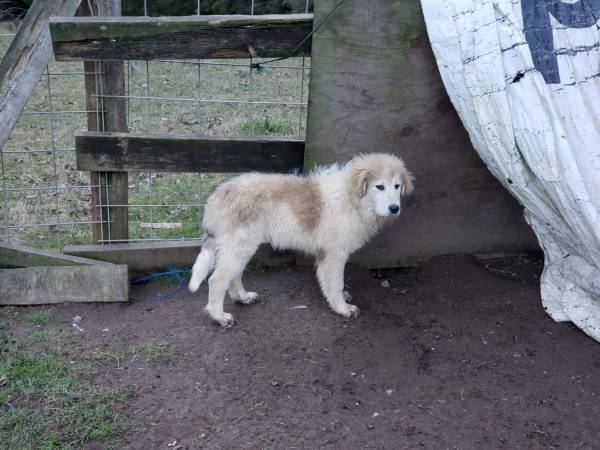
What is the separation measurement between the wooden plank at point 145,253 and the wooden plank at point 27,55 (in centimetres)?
110

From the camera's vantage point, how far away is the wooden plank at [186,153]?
4590 mm

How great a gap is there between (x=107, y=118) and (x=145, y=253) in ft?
3.46

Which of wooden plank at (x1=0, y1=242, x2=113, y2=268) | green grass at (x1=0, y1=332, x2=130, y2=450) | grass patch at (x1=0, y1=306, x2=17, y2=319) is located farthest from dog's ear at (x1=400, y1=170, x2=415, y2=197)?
grass patch at (x1=0, y1=306, x2=17, y2=319)

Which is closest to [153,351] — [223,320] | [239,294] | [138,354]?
[138,354]

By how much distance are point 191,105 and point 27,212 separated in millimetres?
3690

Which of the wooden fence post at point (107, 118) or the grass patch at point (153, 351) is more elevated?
the wooden fence post at point (107, 118)

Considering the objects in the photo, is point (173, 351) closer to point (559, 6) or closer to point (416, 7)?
point (416, 7)

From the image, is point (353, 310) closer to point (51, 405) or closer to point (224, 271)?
point (224, 271)

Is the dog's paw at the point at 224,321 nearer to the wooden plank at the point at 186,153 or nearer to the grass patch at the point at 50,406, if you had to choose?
the grass patch at the point at 50,406

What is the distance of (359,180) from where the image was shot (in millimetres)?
4316

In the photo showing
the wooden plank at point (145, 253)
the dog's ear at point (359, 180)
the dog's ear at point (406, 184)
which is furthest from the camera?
the wooden plank at point (145, 253)

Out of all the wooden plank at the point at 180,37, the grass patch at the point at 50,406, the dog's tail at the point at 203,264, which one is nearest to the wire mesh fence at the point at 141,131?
the wooden plank at the point at 180,37

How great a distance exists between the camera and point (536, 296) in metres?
4.59

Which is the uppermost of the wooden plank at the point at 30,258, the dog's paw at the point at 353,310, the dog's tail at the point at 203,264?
the dog's tail at the point at 203,264
